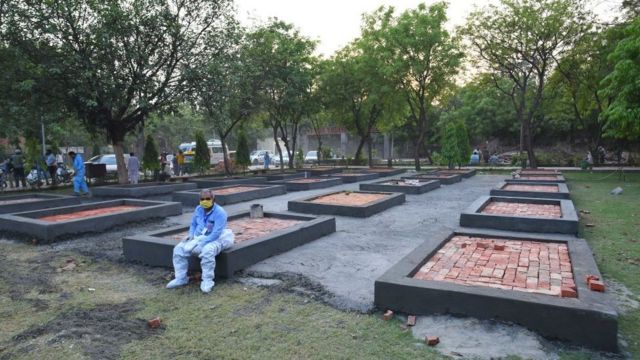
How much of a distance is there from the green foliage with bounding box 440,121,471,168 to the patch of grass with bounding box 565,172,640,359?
1054 centimetres

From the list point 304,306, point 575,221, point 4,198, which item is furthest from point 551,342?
point 4,198

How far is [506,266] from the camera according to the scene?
17.3 feet

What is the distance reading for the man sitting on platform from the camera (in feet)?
17.3

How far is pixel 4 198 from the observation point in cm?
1332

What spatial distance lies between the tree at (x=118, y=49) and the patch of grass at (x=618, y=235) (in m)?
14.9

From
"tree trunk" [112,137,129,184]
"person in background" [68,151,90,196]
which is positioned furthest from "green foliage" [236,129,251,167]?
"person in background" [68,151,90,196]

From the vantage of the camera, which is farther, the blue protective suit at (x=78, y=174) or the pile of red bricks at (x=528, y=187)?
the blue protective suit at (x=78, y=174)

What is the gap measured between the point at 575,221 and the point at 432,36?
1858 centimetres

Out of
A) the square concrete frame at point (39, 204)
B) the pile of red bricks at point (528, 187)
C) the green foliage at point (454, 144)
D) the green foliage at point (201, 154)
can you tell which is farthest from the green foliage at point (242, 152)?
the pile of red bricks at point (528, 187)

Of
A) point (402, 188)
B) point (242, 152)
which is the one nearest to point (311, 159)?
point (242, 152)

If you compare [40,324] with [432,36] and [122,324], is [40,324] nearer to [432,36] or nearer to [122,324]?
[122,324]

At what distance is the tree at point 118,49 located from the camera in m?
14.4

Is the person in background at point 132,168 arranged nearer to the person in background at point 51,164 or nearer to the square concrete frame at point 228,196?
the person in background at point 51,164

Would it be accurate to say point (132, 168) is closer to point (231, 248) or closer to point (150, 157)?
point (150, 157)
